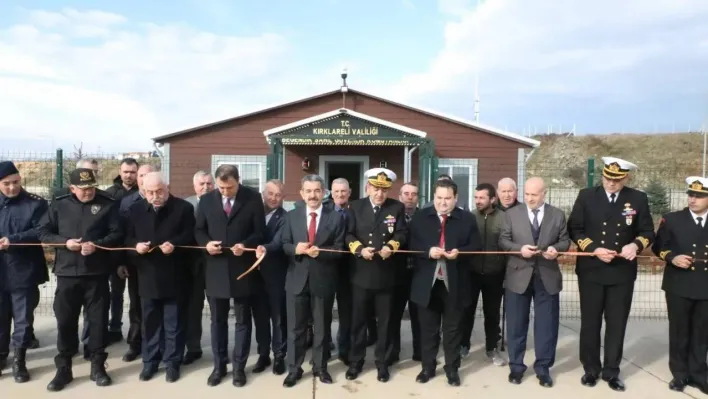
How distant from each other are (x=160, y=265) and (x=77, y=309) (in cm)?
81

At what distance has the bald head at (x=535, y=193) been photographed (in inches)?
183

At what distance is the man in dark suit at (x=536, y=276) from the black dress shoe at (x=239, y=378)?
93.8 inches

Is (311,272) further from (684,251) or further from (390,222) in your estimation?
(684,251)

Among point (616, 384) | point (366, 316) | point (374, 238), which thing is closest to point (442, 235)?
point (374, 238)

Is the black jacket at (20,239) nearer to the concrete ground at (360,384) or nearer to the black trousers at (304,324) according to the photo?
the concrete ground at (360,384)

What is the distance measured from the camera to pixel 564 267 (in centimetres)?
956

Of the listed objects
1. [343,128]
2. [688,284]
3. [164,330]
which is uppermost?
[343,128]

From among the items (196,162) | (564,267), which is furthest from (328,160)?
(564,267)

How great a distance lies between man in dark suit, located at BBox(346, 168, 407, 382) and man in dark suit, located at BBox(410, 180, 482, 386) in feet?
0.71

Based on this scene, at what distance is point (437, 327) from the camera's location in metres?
4.77

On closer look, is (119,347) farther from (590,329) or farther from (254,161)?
(254,161)

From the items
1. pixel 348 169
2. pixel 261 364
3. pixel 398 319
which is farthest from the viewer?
pixel 348 169

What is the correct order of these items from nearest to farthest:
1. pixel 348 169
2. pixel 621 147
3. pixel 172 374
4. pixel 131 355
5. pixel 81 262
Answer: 1. pixel 81 262
2. pixel 172 374
3. pixel 131 355
4. pixel 348 169
5. pixel 621 147

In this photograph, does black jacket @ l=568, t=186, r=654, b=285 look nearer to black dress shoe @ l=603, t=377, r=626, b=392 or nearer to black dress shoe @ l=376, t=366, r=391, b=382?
black dress shoe @ l=603, t=377, r=626, b=392
